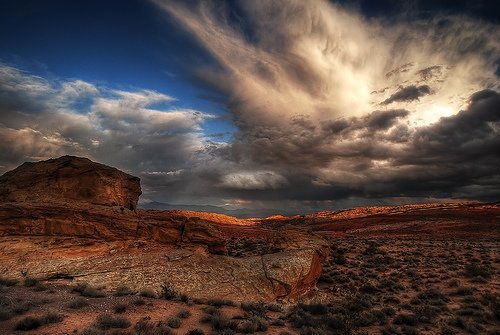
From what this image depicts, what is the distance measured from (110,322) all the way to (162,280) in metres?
5.51

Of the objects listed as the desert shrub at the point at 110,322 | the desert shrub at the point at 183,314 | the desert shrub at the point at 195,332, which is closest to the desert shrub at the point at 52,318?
the desert shrub at the point at 110,322

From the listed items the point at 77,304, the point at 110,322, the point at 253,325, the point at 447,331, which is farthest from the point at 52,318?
the point at 447,331

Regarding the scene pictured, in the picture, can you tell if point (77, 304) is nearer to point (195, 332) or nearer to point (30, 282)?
point (30, 282)

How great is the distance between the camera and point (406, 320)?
15.6 meters

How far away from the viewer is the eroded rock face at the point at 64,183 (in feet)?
66.3

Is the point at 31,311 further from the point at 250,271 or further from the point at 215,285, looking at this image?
the point at 250,271

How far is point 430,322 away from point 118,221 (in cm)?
1682

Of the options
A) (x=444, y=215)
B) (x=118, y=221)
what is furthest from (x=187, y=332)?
(x=444, y=215)

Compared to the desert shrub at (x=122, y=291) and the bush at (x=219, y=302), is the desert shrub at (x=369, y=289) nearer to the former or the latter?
the bush at (x=219, y=302)

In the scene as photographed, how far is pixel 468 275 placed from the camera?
2506 centimetres

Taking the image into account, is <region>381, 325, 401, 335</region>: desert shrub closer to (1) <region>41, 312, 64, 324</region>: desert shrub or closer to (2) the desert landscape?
(2) the desert landscape

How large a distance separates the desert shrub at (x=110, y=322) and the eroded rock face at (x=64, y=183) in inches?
400

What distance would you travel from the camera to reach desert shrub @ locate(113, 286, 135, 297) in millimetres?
15453

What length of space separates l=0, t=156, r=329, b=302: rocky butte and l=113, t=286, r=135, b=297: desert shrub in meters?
0.55
